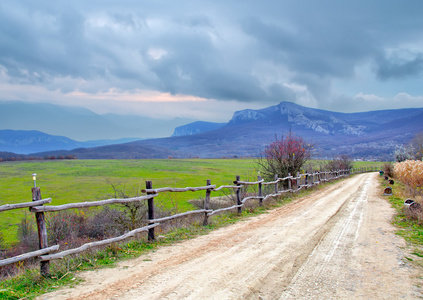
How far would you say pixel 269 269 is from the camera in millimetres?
5566

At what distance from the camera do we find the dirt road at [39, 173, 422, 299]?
4.60 m

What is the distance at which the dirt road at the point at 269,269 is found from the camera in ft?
15.1

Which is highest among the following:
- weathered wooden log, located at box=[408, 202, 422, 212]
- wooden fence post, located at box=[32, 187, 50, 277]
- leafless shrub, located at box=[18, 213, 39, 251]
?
wooden fence post, located at box=[32, 187, 50, 277]

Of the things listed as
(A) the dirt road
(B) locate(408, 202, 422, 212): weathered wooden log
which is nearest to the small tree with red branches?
(B) locate(408, 202, 422, 212): weathered wooden log

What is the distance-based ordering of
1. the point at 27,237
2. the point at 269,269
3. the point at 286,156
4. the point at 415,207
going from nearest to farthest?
1. the point at 269,269
2. the point at 415,207
3. the point at 27,237
4. the point at 286,156

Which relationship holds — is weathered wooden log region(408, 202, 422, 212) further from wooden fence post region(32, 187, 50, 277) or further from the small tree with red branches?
the small tree with red branches

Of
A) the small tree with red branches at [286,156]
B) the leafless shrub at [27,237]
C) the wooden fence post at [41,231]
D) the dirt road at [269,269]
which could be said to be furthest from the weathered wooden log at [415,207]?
the leafless shrub at [27,237]

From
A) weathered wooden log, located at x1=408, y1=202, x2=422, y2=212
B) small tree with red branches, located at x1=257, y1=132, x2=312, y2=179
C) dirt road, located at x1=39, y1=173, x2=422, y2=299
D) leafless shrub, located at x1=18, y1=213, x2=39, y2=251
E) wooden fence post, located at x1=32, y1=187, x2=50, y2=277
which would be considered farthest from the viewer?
small tree with red branches, located at x1=257, y1=132, x2=312, y2=179

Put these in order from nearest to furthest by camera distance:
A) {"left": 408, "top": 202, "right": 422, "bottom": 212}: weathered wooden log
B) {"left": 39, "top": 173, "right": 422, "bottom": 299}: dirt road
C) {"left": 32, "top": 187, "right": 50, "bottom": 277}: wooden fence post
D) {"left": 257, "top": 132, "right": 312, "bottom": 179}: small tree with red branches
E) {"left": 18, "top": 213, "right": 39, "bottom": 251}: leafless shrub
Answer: {"left": 39, "top": 173, "right": 422, "bottom": 299}: dirt road → {"left": 32, "top": 187, "right": 50, "bottom": 277}: wooden fence post → {"left": 408, "top": 202, "right": 422, "bottom": 212}: weathered wooden log → {"left": 18, "top": 213, "right": 39, "bottom": 251}: leafless shrub → {"left": 257, "top": 132, "right": 312, "bottom": 179}: small tree with red branches

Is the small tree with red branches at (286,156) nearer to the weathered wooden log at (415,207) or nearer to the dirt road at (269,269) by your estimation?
the weathered wooden log at (415,207)

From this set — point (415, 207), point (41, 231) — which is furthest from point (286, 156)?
point (41, 231)

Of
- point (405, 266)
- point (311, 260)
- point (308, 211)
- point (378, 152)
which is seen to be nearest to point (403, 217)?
point (308, 211)

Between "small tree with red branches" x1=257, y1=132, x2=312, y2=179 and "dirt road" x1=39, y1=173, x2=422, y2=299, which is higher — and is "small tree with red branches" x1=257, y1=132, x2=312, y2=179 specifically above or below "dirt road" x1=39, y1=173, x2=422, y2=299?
above

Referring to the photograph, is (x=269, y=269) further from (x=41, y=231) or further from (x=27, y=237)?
(x=27, y=237)
